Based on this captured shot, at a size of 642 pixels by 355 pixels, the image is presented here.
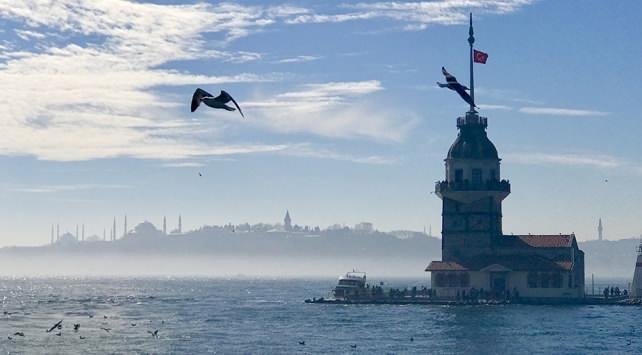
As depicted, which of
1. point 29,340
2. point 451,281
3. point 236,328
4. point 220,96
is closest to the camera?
point 220,96

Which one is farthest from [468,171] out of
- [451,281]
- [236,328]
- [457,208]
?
[236,328]

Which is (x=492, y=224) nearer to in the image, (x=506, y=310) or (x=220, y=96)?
(x=506, y=310)

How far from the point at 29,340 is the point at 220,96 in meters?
79.1

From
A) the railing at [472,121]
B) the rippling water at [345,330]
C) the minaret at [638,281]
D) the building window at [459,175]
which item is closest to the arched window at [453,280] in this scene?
the rippling water at [345,330]

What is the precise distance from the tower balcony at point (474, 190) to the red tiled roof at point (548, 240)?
20.3 feet

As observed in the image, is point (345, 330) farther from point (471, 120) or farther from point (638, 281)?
point (638, 281)

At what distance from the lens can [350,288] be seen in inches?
5812

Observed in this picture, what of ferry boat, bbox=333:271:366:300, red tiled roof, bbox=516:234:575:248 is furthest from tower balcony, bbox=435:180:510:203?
ferry boat, bbox=333:271:366:300

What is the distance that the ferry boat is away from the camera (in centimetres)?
14262

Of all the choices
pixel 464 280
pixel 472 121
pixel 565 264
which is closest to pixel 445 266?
pixel 464 280

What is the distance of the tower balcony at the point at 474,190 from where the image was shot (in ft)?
435

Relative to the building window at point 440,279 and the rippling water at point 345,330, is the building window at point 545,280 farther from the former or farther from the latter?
the building window at point 440,279

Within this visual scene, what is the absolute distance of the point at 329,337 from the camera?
320 ft

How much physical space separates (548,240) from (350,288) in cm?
2823
